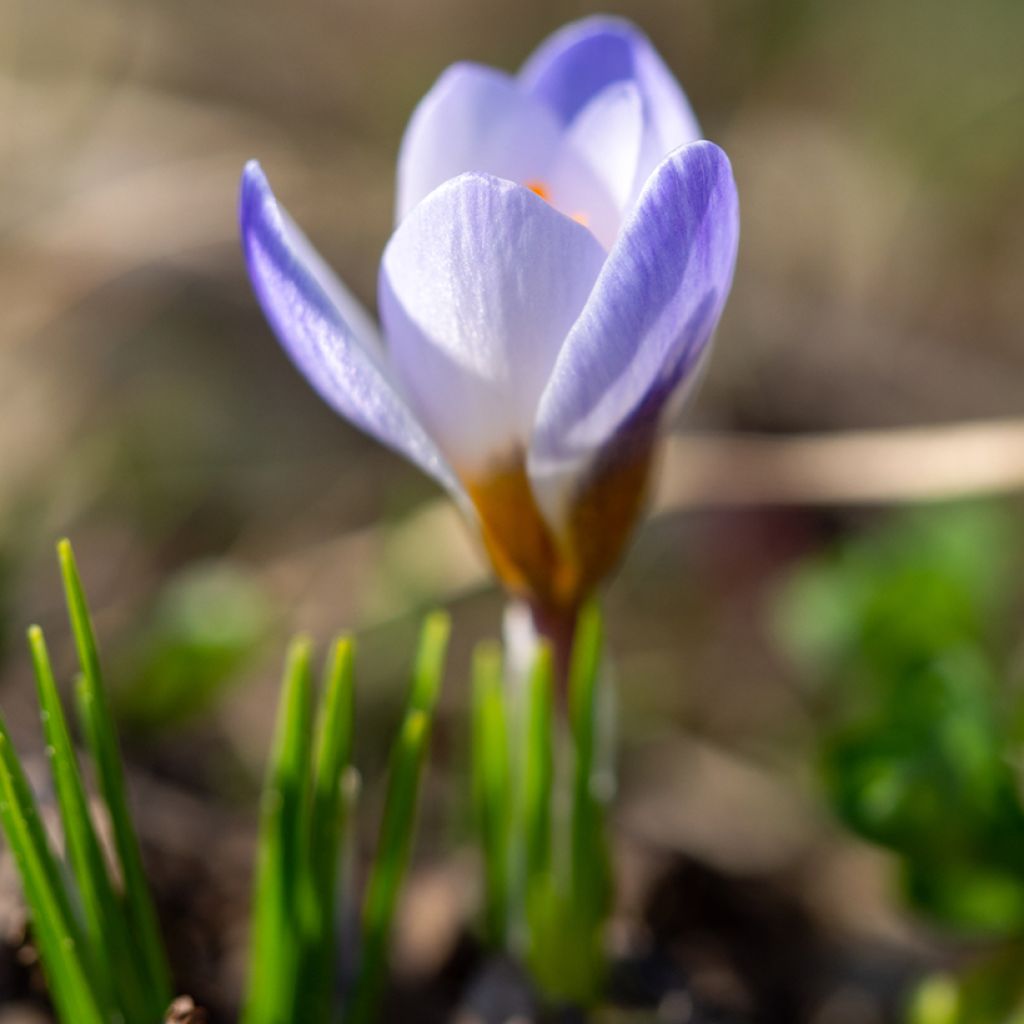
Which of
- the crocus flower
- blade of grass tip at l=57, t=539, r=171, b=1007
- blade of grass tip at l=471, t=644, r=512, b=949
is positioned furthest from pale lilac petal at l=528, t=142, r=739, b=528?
blade of grass tip at l=57, t=539, r=171, b=1007

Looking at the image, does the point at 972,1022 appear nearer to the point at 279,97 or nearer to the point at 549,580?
the point at 549,580

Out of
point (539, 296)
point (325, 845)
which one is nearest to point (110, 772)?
point (325, 845)

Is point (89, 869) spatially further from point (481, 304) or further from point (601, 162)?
point (601, 162)

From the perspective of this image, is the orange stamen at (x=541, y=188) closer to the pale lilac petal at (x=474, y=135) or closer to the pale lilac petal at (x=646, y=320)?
the pale lilac petal at (x=474, y=135)


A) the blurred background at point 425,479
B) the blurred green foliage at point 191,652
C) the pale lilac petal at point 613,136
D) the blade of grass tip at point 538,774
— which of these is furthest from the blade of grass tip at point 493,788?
the blurred green foliage at point 191,652

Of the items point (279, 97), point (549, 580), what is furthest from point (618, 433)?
point (279, 97)
